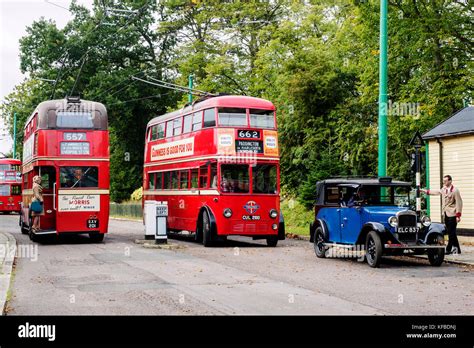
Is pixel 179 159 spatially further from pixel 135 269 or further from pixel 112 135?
pixel 112 135

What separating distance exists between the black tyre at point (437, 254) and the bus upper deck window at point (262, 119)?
8.12 meters

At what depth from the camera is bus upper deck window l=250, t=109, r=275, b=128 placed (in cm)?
2230

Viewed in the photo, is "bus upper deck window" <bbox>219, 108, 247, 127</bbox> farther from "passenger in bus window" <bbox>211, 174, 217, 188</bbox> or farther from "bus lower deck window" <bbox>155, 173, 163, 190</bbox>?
"bus lower deck window" <bbox>155, 173, 163, 190</bbox>

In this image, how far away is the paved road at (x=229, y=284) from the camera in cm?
998

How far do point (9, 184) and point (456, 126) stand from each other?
43173 millimetres

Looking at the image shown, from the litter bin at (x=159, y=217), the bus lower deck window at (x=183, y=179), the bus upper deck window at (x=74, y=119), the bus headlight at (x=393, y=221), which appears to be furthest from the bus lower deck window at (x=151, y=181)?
the bus headlight at (x=393, y=221)

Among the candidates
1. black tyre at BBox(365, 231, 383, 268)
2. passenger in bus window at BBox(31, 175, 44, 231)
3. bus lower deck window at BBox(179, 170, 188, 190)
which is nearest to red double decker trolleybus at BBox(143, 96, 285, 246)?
bus lower deck window at BBox(179, 170, 188, 190)

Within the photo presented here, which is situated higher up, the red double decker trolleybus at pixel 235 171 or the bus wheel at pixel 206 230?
the red double decker trolleybus at pixel 235 171

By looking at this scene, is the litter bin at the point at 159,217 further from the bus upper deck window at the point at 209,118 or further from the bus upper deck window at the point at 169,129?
the bus upper deck window at the point at 169,129

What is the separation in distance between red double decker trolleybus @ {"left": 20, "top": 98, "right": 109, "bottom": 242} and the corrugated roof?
11995 millimetres
